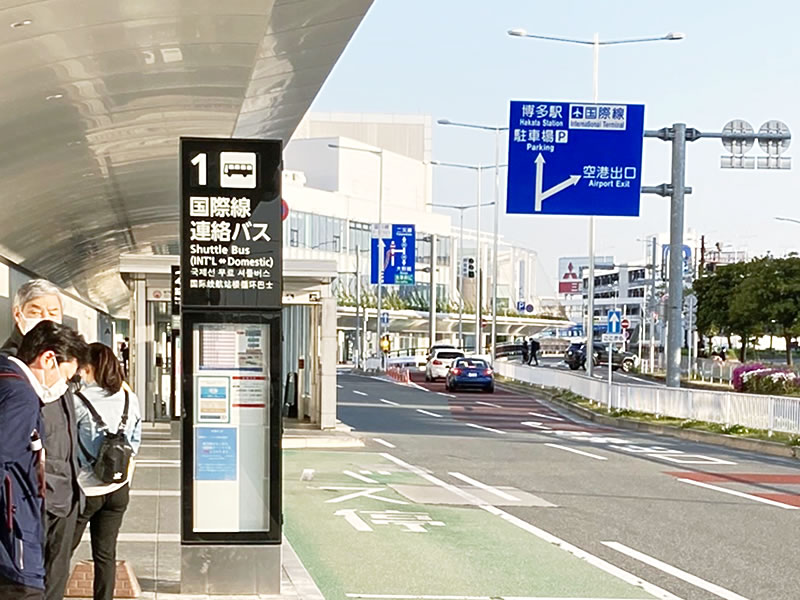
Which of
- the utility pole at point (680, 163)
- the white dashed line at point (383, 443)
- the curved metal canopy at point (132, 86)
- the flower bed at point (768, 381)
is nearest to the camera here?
the curved metal canopy at point (132, 86)

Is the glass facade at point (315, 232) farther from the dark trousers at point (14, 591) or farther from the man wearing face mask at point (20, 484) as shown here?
the dark trousers at point (14, 591)

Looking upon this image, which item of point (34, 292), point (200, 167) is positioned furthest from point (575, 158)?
point (34, 292)

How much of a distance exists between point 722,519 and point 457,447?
405 inches

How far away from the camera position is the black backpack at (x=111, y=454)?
739 cm

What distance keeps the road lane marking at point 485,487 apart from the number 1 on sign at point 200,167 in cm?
811

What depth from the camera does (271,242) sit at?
9.12m

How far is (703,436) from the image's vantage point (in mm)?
27984

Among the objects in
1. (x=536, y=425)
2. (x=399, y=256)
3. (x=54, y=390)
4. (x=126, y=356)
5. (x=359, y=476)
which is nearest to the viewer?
(x=54, y=390)

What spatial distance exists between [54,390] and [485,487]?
1182 cm

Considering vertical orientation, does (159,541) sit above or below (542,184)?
below

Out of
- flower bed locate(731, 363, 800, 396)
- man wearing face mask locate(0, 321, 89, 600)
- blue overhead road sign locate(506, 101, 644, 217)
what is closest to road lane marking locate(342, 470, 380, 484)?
blue overhead road sign locate(506, 101, 644, 217)

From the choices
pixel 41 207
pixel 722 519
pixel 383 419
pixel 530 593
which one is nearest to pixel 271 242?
pixel 530 593

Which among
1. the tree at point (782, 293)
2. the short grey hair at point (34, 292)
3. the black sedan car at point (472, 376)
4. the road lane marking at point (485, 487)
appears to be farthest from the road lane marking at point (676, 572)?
the tree at point (782, 293)

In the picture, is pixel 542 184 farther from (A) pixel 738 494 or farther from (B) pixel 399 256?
(B) pixel 399 256
